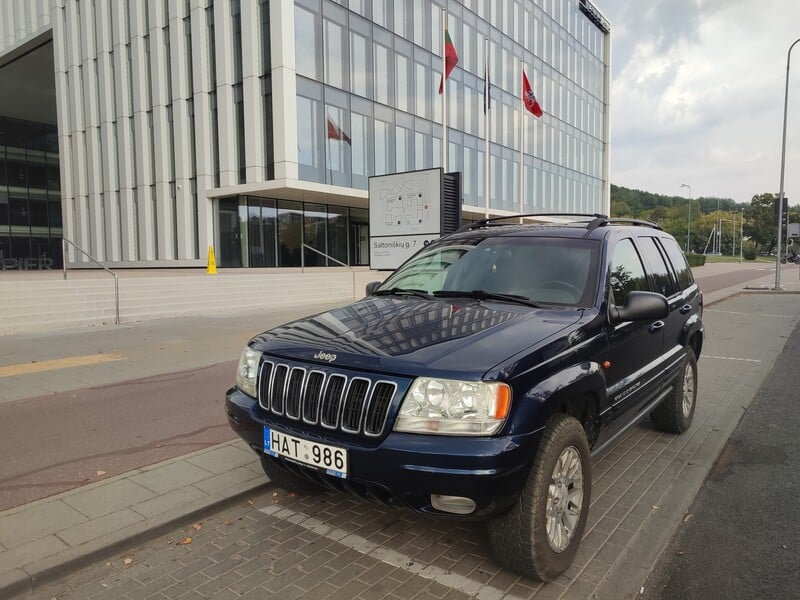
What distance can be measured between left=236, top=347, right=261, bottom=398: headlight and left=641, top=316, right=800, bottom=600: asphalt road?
2312 millimetres

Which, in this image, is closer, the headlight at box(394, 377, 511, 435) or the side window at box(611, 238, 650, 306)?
the headlight at box(394, 377, 511, 435)

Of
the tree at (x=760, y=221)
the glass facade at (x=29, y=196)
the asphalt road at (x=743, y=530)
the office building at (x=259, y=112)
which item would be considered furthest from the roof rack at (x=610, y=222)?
the tree at (x=760, y=221)

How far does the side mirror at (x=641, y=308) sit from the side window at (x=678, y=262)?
183cm

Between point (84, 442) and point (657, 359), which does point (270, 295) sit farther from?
point (657, 359)

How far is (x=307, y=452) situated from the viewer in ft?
9.19

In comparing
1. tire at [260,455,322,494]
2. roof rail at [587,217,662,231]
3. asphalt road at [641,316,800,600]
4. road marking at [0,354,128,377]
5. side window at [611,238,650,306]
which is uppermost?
roof rail at [587,217,662,231]

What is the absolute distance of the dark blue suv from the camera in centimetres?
250

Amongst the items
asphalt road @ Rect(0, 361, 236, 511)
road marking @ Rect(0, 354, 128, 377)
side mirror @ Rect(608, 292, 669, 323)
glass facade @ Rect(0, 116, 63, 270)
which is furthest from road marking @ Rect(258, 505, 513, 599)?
glass facade @ Rect(0, 116, 63, 270)

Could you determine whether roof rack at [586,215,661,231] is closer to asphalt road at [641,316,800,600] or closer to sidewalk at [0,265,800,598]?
sidewalk at [0,265,800,598]

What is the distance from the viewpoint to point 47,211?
43.8 meters

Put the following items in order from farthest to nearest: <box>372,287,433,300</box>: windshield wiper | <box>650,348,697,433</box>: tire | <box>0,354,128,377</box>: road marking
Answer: <box>0,354,128,377</box>: road marking < <box>650,348,697,433</box>: tire < <box>372,287,433,300</box>: windshield wiper

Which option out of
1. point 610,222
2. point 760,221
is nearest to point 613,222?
point 610,222

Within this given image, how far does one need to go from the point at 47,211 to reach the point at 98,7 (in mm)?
20375

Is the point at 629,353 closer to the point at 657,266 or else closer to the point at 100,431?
the point at 657,266
